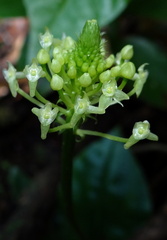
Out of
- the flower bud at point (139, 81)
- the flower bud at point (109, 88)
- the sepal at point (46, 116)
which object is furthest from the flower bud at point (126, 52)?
the sepal at point (46, 116)

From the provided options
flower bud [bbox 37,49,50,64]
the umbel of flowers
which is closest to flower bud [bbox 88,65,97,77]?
the umbel of flowers

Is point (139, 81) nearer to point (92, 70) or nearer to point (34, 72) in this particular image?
point (92, 70)

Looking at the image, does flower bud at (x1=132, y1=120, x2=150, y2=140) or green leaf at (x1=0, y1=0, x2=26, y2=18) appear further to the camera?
green leaf at (x1=0, y1=0, x2=26, y2=18)

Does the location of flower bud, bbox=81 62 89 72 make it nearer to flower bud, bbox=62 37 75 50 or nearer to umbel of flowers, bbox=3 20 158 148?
umbel of flowers, bbox=3 20 158 148

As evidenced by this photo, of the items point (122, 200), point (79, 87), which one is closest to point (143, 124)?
point (79, 87)

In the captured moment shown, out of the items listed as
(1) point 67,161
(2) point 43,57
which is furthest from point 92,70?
(1) point 67,161

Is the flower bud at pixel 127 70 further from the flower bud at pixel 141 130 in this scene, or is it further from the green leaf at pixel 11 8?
the green leaf at pixel 11 8
